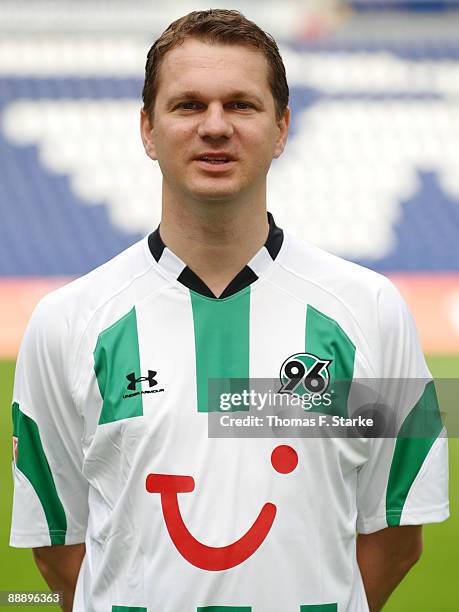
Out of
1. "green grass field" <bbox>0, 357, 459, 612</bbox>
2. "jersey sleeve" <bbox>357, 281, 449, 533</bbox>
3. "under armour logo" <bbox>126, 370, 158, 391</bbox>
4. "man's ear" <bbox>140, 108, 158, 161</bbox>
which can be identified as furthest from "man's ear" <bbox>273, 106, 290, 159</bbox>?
"green grass field" <bbox>0, 357, 459, 612</bbox>

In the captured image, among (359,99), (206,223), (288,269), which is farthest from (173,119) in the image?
(359,99)

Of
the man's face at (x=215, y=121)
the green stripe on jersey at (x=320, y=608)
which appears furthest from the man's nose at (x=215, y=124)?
the green stripe on jersey at (x=320, y=608)

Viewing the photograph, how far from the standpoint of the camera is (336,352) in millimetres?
1864

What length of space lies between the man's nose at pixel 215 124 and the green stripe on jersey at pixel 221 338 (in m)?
0.33

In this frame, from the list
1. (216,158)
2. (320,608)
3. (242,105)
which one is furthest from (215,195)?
(320,608)

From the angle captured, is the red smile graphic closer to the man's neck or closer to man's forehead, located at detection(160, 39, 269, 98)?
the man's neck

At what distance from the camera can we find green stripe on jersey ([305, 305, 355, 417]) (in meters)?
1.85

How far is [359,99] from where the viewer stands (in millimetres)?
13852

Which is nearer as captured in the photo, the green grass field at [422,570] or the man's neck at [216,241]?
the man's neck at [216,241]

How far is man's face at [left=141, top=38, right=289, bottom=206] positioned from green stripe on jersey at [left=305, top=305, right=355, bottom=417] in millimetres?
305

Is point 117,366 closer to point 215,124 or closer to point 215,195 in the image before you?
point 215,195

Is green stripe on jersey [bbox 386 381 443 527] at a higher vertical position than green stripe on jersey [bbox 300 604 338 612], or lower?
higher

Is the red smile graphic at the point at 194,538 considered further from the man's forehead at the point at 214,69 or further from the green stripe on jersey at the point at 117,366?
the man's forehead at the point at 214,69

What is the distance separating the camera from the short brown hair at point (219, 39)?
72.2 inches
